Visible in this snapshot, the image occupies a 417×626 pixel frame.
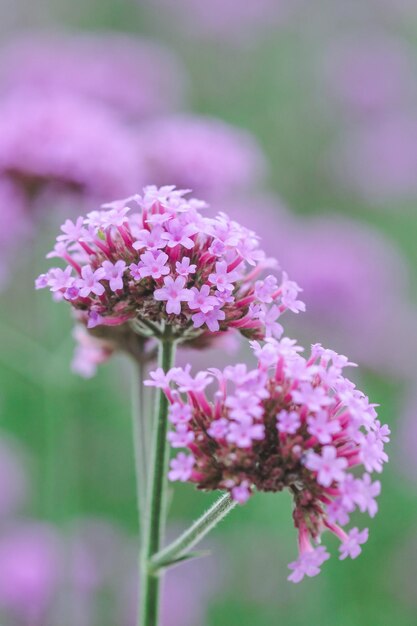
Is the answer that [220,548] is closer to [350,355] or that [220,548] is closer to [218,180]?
[350,355]

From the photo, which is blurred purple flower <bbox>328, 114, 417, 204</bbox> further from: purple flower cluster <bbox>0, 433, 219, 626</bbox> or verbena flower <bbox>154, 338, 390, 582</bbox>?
verbena flower <bbox>154, 338, 390, 582</bbox>

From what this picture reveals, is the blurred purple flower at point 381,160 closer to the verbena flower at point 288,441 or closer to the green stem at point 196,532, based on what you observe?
the verbena flower at point 288,441

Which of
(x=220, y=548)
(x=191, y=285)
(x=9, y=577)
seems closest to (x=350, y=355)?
(x=220, y=548)

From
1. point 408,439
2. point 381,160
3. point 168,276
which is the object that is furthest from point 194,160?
point 381,160

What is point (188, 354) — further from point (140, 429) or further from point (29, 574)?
point (140, 429)

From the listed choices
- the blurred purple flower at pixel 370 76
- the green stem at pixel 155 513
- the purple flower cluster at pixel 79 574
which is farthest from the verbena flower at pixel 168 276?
the blurred purple flower at pixel 370 76
